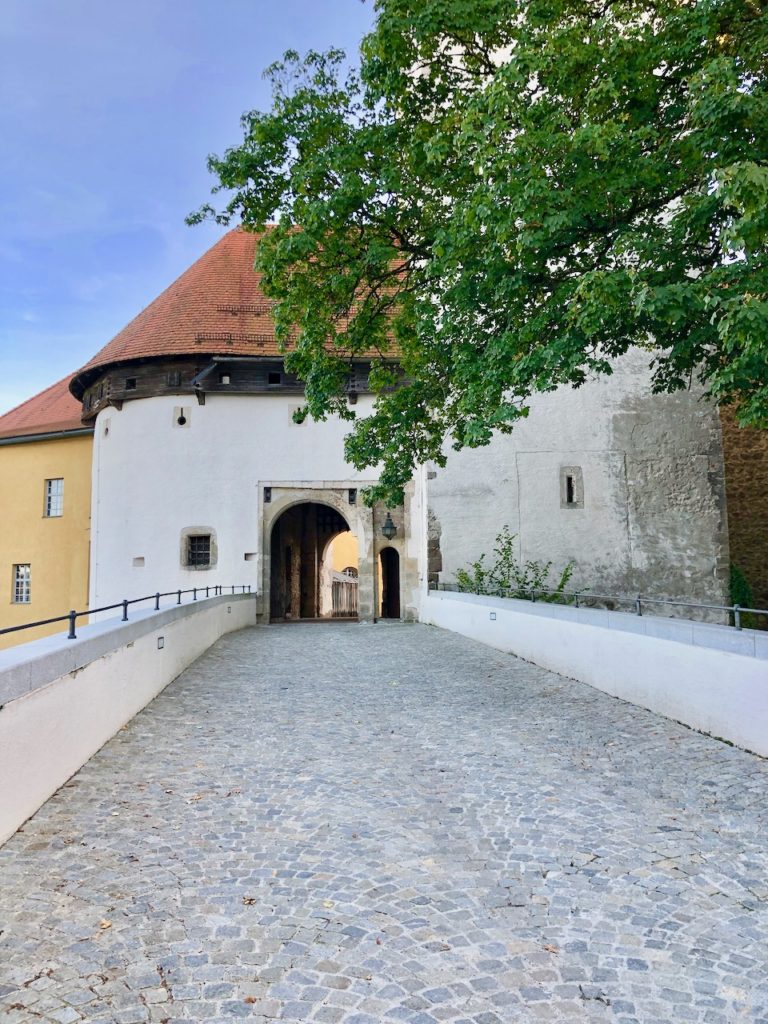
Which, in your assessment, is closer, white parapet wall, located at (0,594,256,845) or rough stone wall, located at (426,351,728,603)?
white parapet wall, located at (0,594,256,845)

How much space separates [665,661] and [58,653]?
4990 millimetres

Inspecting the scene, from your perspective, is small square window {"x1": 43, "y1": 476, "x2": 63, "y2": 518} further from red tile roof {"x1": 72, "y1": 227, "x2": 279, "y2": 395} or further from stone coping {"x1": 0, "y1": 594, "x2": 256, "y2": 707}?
stone coping {"x1": 0, "y1": 594, "x2": 256, "y2": 707}

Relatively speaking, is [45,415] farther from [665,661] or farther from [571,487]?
[665,661]

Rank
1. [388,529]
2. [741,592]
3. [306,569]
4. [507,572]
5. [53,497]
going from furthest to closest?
[306,569]
[53,497]
[388,529]
[741,592]
[507,572]

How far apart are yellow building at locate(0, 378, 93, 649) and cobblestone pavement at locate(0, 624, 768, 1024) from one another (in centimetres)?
1874

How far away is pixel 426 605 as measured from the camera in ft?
56.3

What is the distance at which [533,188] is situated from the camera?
238 inches

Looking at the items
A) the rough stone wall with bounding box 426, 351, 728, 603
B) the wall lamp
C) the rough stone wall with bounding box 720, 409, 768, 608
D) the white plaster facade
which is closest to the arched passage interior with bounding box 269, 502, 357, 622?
the white plaster facade

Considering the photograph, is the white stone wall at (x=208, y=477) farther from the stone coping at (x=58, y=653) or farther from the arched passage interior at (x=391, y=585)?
the stone coping at (x=58, y=653)

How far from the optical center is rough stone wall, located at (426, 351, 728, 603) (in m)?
16.9

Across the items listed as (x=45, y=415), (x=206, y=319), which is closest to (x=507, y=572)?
(x=206, y=319)

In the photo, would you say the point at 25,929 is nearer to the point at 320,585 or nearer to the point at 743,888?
the point at 743,888

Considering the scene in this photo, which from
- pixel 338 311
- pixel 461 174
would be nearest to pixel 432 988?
pixel 461 174

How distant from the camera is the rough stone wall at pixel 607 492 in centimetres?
1692
